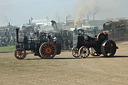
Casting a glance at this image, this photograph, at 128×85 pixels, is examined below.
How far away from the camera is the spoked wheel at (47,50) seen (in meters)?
19.7

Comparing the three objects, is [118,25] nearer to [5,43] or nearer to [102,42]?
[5,43]

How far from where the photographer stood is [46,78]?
10.8 m

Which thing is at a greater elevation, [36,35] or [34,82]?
[36,35]

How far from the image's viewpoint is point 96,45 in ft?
66.9

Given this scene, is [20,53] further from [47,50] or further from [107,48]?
[107,48]

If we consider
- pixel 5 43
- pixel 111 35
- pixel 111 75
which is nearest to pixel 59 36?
pixel 111 35

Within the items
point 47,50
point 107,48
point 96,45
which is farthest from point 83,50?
point 47,50

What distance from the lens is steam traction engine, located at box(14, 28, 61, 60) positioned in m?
19.8

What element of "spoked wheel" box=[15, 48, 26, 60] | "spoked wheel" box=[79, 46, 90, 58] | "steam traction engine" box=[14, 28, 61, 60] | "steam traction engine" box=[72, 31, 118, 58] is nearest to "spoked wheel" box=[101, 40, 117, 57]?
"steam traction engine" box=[72, 31, 118, 58]

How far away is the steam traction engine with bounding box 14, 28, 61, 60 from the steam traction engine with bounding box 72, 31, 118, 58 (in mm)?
1714

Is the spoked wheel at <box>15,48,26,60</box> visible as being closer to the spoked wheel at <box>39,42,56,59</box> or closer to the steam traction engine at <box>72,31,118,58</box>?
the spoked wheel at <box>39,42,56,59</box>

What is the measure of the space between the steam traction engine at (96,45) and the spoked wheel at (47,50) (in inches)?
69.1

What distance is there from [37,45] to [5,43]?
24041 millimetres

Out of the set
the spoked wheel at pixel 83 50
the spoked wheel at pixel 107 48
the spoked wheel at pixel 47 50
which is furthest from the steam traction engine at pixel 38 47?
the spoked wheel at pixel 107 48
